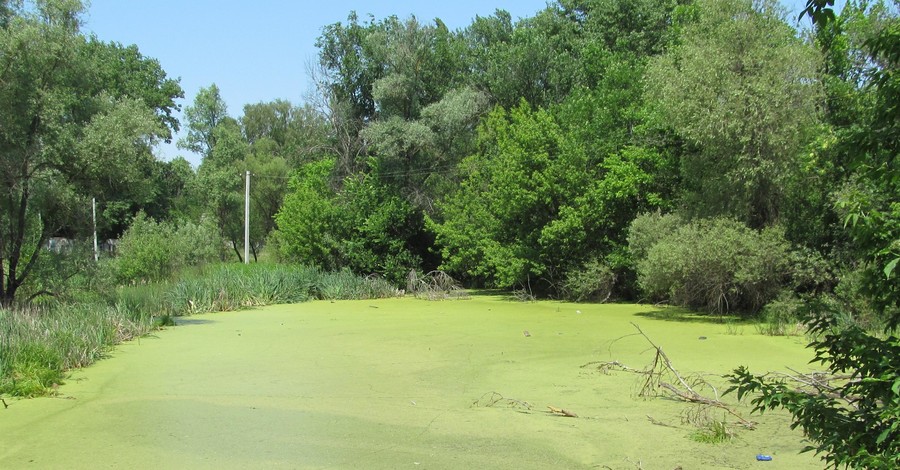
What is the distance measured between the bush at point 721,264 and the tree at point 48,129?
26.9 feet

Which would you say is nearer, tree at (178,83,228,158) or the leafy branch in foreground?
the leafy branch in foreground

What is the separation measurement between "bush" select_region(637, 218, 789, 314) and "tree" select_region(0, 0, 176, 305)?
819 centimetres

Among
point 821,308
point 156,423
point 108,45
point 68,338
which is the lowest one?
point 156,423

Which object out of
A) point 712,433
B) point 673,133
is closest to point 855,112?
point 673,133

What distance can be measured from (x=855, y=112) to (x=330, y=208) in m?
12.1

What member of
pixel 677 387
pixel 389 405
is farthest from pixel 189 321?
pixel 677 387

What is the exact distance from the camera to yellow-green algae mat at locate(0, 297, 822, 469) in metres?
4.34

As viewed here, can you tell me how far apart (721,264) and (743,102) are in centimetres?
261

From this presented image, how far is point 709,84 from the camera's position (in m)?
11.3

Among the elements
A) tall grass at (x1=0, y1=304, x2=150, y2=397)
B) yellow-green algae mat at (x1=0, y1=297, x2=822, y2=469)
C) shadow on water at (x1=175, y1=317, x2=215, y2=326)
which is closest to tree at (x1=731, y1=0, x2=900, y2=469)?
yellow-green algae mat at (x1=0, y1=297, x2=822, y2=469)

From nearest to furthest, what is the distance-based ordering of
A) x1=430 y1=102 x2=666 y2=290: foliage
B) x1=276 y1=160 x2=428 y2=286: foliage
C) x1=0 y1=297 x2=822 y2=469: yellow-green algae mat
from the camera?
x1=0 y1=297 x2=822 y2=469: yellow-green algae mat < x1=430 y1=102 x2=666 y2=290: foliage < x1=276 y1=160 x2=428 y2=286: foliage

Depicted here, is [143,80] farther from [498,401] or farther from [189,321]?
[498,401]

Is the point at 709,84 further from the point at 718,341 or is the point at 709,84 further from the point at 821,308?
the point at 821,308

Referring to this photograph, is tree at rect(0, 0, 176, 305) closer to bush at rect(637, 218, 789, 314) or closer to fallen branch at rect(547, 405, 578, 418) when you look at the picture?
fallen branch at rect(547, 405, 578, 418)
